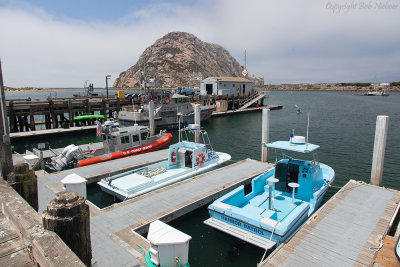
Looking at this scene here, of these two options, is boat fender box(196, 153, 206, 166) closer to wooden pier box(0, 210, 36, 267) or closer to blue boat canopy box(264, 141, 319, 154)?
blue boat canopy box(264, 141, 319, 154)

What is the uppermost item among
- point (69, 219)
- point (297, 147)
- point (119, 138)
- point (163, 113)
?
point (69, 219)

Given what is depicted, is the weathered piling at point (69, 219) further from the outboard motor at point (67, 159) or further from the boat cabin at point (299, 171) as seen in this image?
the outboard motor at point (67, 159)

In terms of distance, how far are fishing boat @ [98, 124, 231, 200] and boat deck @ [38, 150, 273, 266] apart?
0.67 m

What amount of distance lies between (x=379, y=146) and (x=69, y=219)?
40.0ft

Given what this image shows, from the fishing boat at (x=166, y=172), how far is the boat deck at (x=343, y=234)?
6206 millimetres

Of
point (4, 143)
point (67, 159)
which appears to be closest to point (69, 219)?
point (4, 143)

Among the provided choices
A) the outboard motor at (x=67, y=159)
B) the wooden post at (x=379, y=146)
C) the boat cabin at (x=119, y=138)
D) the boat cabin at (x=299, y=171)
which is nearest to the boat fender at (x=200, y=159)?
the boat cabin at (x=299, y=171)

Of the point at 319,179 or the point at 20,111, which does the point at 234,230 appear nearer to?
the point at 319,179

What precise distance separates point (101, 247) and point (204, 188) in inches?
207

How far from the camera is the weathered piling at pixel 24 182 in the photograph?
485 centimetres

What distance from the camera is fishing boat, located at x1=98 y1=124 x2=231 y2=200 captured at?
11.1 m

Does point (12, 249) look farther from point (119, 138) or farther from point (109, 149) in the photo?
point (109, 149)

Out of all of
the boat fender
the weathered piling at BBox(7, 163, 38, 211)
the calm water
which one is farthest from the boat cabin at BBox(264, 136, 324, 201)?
the weathered piling at BBox(7, 163, 38, 211)

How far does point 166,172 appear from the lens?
13.3 metres
